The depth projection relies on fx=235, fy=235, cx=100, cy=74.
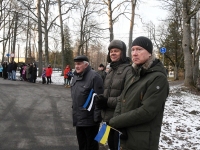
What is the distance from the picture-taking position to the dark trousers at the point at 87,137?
4.10m

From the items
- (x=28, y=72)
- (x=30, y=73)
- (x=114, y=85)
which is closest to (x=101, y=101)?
(x=114, y=85)

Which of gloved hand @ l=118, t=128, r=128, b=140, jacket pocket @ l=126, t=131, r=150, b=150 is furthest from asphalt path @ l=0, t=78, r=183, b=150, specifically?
jacket pocket @ l=126, t=131, r=150, b=150

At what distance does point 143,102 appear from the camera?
2.39m

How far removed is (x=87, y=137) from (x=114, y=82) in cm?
127

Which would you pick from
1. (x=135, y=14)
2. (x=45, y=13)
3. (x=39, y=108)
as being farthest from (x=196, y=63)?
(x=39, y=108)

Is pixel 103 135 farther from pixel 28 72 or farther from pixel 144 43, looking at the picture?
pixel 28 72

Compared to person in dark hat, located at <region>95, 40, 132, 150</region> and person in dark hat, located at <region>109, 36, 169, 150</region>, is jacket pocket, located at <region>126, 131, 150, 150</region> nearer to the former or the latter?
person in dark hat, located at <region>109, 36, 169, 150</region>

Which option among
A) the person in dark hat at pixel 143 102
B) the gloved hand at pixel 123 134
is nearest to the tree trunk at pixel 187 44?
the person in dark hat at pixel 143 102

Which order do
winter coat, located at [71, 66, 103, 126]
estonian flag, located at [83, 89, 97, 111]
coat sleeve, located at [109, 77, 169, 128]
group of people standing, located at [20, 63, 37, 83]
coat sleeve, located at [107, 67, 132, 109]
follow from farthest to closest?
group of people standing, located at [20, 63, 37, 83]
winter coat, located at [71, 66, 103, 126]
estonian flag, located at [83, 89, 97, 111]
coat sleeve, located at [107, 67, 132, 109]
coat sleeve, located at [109, 77, 169, 128]

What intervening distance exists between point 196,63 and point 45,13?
17.7m

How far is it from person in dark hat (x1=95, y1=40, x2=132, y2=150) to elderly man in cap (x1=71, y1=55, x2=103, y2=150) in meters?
0.46

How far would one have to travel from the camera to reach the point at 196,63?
25797 mm

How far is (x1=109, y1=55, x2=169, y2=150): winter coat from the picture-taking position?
2354 mm

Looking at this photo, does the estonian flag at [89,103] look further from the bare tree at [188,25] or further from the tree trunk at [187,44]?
the tree trunk at [187,44]
